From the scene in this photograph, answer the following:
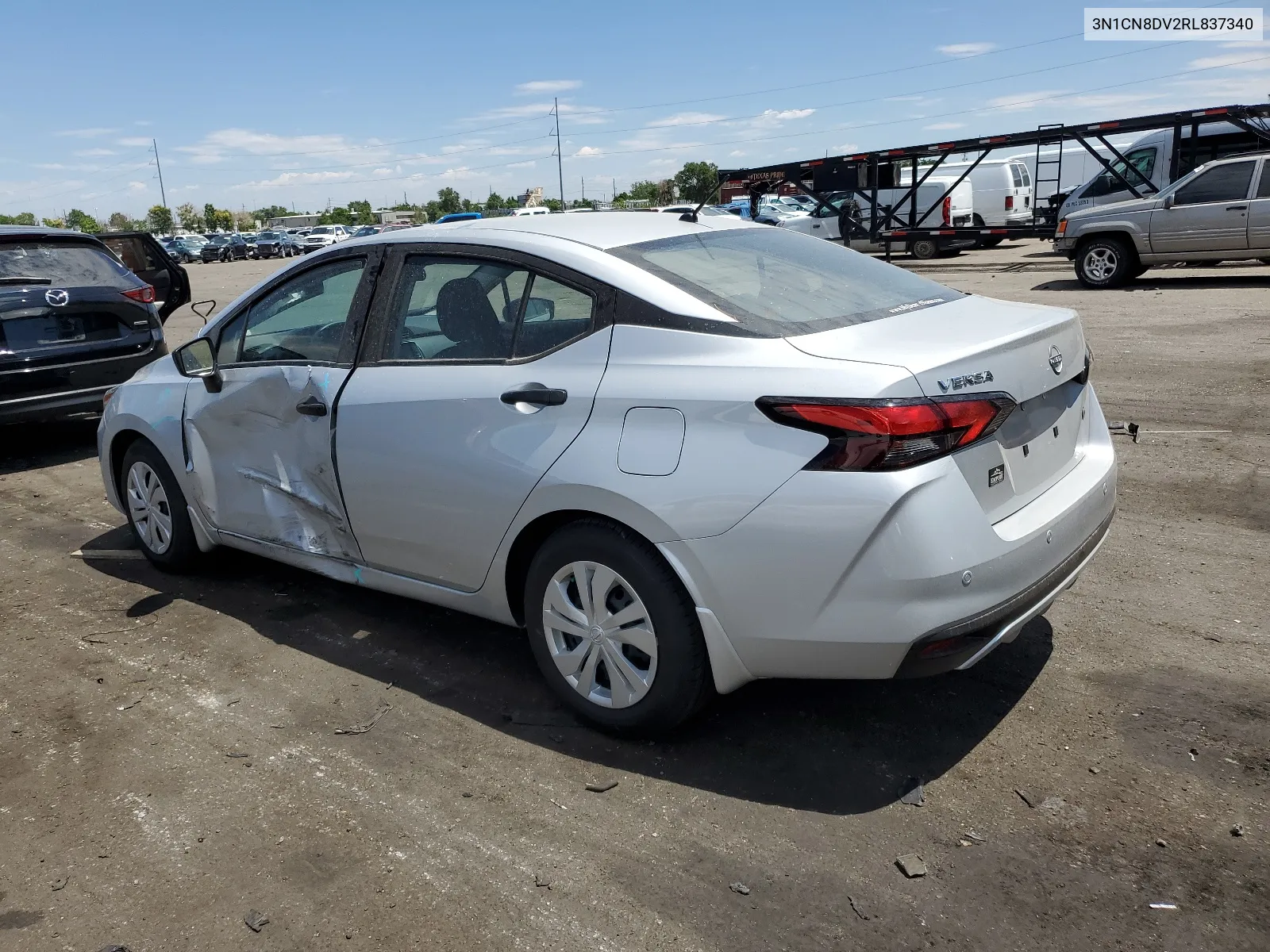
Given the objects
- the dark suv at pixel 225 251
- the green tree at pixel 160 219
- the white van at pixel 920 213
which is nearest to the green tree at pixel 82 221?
the green tree at pixel 160 219

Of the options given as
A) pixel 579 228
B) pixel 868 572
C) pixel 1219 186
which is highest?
pixel 1219 186

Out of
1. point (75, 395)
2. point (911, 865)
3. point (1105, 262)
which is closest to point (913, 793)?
point (911, 865)

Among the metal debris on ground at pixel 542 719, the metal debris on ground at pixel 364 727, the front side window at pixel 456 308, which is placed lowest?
the metal debris on ground at pixel 542 719

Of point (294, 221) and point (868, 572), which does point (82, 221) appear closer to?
point (294, 221)

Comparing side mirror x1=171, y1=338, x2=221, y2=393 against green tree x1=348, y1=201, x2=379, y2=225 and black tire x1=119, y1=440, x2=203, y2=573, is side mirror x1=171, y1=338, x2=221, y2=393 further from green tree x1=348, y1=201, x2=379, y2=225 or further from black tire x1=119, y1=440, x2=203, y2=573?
green tree x1=348, y1=201, x2=379, y2=225

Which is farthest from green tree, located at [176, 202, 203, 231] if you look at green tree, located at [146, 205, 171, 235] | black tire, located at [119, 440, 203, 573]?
black tire, located at [119, 440, 203, 573]

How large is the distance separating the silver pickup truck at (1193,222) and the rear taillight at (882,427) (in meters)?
14.1

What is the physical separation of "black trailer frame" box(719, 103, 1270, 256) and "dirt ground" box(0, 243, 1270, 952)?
17159 mm

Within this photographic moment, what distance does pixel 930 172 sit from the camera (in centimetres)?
2322

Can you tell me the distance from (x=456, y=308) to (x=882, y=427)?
1.75 m

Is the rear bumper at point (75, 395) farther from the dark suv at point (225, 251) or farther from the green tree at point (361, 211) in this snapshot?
the green tree at point (361, 211)

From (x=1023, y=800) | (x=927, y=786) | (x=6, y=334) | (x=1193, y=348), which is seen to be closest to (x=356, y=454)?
(x=927, y=786)

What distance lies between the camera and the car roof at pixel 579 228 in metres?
3.72

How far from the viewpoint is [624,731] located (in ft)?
11.1
